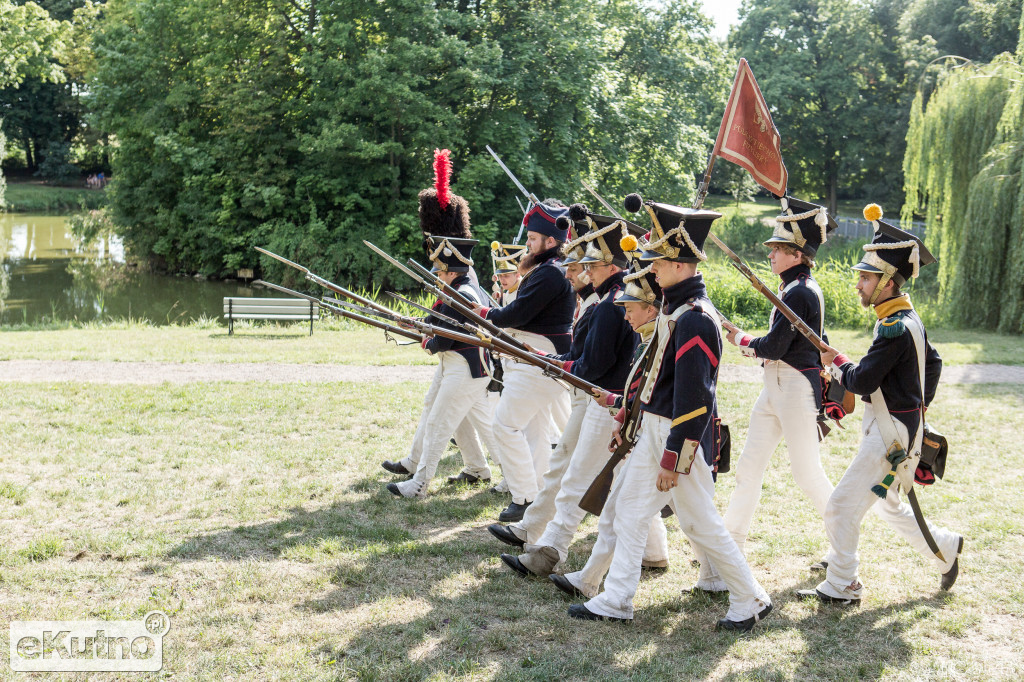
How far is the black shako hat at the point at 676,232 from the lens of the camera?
16.4 ft

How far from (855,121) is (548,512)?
155ft

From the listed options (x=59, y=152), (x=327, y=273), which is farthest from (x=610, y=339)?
(x=59, y=152)

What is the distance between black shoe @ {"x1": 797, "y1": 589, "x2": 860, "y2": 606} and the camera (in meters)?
5.51

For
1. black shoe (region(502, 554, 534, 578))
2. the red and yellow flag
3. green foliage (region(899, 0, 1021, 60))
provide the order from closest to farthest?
the red and yellow flag < black shoe (region(502, 554, 534, 578)) < green foliage (region(899, 0, 1021, 60))

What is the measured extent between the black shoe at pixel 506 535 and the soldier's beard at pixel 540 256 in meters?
2.00

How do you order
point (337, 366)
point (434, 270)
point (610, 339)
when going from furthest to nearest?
1. point (337, 366)
2. point (434, 270)
3. point (610, 339)

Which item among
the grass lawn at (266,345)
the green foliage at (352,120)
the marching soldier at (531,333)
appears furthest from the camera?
the green foliage at (352,120)

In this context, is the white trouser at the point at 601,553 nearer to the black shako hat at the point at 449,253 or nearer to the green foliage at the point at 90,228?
the black shako hat at the point at 449,253

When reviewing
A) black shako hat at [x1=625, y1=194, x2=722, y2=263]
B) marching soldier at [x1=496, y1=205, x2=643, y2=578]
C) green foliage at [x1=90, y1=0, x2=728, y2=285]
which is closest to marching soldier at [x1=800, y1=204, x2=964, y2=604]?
black shako hat at [x1=625, y1=194, x2=722, y2=263]

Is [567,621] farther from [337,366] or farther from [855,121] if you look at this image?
[855,121]

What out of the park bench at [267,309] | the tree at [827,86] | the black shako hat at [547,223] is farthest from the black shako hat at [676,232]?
the tree at [827,86]

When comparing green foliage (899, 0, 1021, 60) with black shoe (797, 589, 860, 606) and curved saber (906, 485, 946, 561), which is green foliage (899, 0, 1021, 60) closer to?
curved saber (906, 485, 946, 561)

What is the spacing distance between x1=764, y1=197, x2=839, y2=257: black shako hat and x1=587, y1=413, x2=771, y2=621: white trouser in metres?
1.62

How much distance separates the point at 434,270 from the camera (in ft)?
25.6
